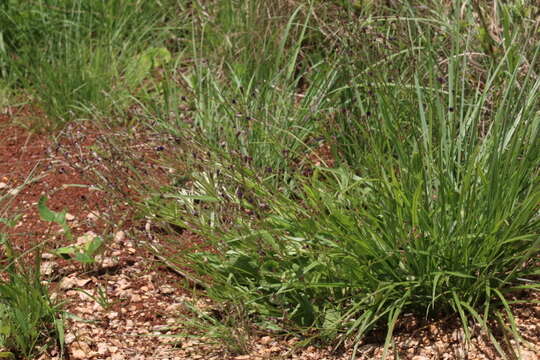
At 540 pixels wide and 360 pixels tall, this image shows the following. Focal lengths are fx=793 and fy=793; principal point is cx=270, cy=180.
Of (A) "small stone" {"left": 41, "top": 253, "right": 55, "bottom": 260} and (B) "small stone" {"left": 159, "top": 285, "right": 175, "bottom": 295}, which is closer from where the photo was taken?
(B) "small stone" {"left": 159, "top": 285, "right": 175, "bottom": 295}

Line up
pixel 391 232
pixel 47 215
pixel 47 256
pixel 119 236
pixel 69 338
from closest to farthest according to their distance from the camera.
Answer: pixel 391 232
pixel 69 338
pixel 47 215
pixel 47 256
pixel 119 236

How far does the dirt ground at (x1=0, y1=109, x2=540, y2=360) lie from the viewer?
2.64 meters

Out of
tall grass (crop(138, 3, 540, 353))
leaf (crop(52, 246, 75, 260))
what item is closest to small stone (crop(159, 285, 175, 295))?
tall grass (crop(138, 3, 540, 353))

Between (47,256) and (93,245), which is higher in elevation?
(93,245)

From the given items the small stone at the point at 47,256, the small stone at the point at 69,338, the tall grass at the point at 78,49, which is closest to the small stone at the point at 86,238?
the small stone at the point at 47,256

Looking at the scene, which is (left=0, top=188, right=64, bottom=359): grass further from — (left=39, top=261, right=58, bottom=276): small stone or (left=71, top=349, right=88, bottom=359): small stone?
(left=39, top=261, right=58, bottom=276): small stone

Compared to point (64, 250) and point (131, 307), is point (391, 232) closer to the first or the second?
point (131, 307)

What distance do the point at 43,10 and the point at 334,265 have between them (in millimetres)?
2879

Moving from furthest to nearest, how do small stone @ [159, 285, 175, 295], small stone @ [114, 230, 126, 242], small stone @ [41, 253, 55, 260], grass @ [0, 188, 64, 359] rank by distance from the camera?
small stone @ [114, 230, 126, 242]
small stone @ [41, 253, 55, 260]
small stone @ [159, 285, 175, 295]
grass @ [0, 188, 64, 359]

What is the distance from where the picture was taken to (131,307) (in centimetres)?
305

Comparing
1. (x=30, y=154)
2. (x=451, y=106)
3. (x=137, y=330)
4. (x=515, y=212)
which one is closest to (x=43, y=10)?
(x=30, y=154)

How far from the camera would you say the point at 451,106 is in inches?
111

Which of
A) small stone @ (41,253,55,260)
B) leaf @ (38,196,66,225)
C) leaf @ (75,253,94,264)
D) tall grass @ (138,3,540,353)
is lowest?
small stone @ (41,253,55,260)

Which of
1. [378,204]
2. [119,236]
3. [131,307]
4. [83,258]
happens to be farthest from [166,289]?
[378,204]
